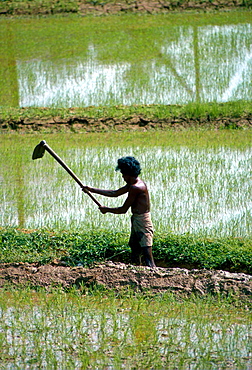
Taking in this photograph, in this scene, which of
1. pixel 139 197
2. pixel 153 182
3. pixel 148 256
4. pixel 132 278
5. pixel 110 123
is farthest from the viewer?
pixel 110 123

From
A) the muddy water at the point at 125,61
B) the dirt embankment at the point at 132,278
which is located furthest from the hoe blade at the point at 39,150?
the muddy water at the point at 125,61

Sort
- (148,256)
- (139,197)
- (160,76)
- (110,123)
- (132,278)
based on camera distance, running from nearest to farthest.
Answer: (132,278) → (139,197) → (148,256) → (110,123) → (160,76)

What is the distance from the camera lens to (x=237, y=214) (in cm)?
563

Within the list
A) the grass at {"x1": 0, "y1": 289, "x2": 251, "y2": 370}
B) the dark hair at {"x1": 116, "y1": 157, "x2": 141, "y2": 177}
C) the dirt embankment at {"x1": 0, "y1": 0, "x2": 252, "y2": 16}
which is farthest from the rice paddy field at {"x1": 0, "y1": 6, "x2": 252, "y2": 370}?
the dark hair at {"x1": 116, "y1": 157, "x2": 141, "y2": 177}

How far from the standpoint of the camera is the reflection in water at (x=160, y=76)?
31.6 ft

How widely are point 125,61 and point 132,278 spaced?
777cm

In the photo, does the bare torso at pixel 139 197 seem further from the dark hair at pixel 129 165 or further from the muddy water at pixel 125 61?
the muddy water at pixel 125 61

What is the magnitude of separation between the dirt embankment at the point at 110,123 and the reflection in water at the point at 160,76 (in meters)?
0.74

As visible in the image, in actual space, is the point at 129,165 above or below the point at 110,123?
below

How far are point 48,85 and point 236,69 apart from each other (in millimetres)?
3485

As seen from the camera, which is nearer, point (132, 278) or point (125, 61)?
point (132, 278)

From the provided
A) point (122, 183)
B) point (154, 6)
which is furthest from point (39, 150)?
point (154, 6)

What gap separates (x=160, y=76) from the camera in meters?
10.5

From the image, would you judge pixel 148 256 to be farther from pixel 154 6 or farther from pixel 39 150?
pixel 154 6
